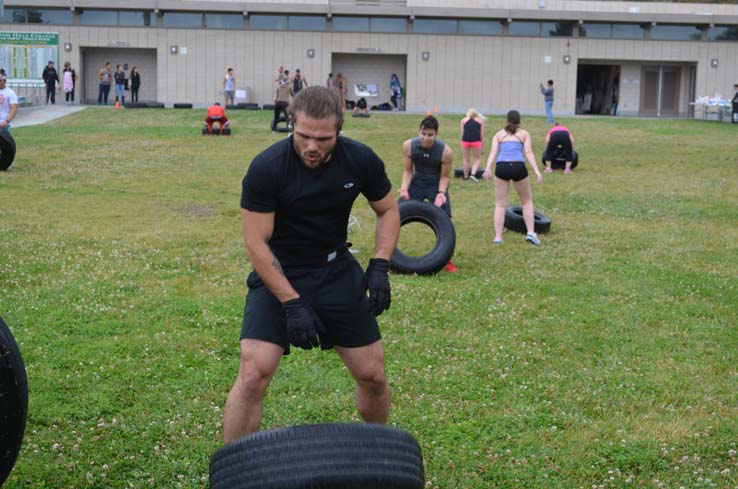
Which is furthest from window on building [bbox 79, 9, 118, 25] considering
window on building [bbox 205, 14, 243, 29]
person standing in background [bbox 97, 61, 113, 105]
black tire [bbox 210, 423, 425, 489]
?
black tire [bbox 210, 423, 425, 489]

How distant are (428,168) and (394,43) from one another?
123ft

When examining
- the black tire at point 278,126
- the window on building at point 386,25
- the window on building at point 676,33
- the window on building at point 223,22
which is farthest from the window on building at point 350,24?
the black tire at point 278,126

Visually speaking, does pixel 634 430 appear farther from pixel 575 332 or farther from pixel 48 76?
pixel 48 76

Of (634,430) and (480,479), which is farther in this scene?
(634,430)

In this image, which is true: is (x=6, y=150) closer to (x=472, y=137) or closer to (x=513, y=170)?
(x=472, y=137)

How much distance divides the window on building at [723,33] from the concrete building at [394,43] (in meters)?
0.05

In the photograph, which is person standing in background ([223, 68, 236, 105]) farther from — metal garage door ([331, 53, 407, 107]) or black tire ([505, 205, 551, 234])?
black tire ([505, 205, 551, 234])

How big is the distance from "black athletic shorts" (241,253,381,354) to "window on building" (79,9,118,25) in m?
45.3

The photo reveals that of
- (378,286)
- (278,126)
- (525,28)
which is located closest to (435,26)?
(525,28)

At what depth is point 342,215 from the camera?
4797 mm

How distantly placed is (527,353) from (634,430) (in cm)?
175

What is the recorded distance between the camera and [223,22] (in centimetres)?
4703

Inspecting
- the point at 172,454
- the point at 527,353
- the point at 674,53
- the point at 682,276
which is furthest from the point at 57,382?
the point at 674,53

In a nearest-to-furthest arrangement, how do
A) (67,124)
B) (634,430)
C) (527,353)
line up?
1. (634,430)
2. (527,353)
3. (67,124)
